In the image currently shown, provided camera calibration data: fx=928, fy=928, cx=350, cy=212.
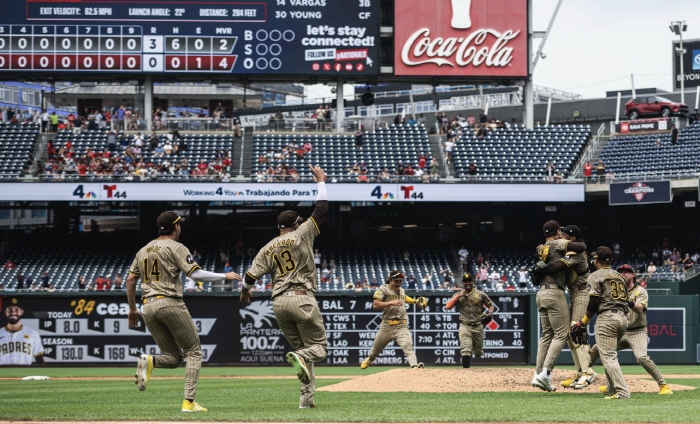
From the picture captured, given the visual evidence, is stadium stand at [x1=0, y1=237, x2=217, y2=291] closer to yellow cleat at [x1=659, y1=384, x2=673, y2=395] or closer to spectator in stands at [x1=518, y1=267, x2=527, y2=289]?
spectator in stands at [x1=518, y1=267, x2=527, y2=289]

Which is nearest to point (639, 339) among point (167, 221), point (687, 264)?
point (167, 221)

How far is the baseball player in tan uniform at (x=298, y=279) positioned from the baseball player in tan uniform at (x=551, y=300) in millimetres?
3427

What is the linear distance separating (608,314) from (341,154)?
28.6m

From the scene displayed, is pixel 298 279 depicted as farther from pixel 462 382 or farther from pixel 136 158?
pixel 136 158

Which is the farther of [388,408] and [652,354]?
[652,354]

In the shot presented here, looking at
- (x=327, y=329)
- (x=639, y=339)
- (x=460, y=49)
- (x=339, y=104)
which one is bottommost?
(x=327, y=329)

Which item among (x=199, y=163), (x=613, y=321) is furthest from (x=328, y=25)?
(x=613, y=321)

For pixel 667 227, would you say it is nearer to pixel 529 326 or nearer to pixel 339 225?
pixel 339 225

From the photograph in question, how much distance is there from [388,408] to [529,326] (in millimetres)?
16077

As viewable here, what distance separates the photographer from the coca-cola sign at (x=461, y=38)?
41000mm

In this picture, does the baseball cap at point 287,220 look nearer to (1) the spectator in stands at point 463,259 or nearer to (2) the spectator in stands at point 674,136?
(1) the spectator in stands at point 463,259

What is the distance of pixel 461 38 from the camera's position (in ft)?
136

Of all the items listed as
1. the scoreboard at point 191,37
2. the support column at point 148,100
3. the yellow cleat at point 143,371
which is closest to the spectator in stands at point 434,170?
the scoreboard at point 191,37

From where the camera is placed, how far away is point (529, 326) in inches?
1011
